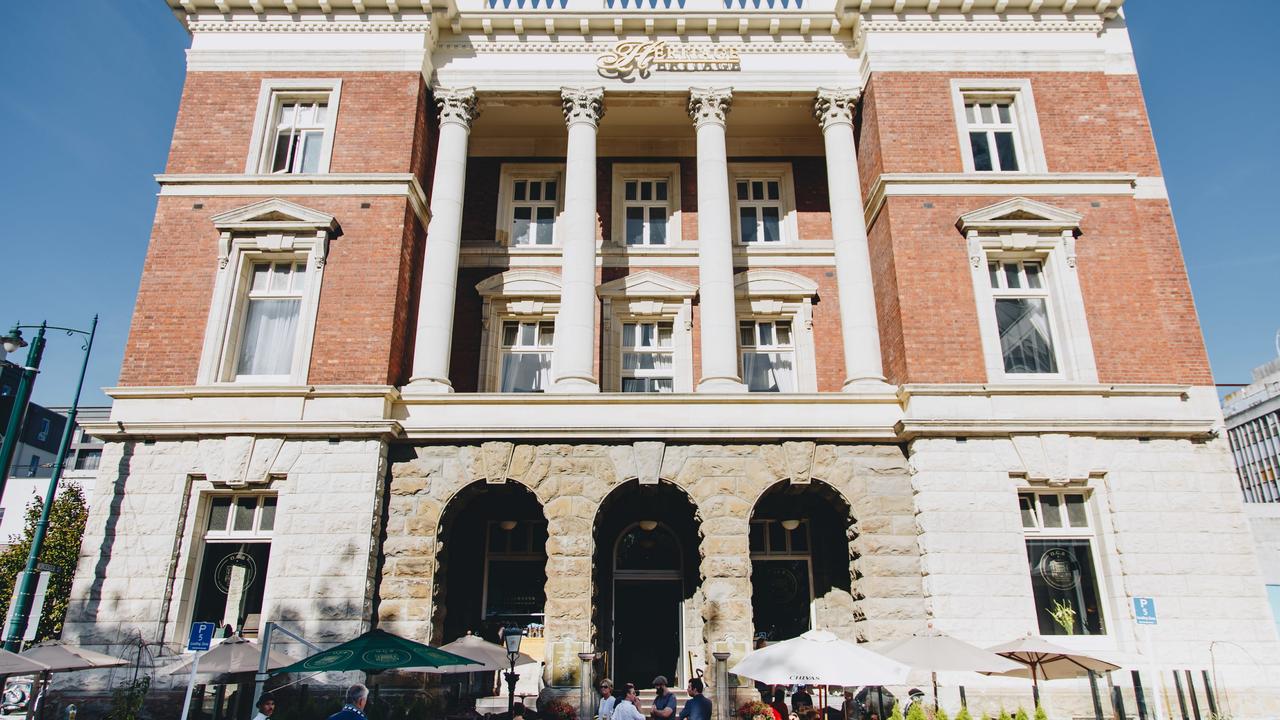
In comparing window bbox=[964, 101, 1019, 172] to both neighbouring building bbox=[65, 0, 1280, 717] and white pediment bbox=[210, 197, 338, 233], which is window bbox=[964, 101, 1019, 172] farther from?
white pediment bbox=[210, 197, 338, 233]

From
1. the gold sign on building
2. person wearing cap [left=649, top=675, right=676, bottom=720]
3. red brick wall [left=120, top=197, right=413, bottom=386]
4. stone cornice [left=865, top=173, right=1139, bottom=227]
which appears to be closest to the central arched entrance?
person wearing cap [left=649, top=675, right=676, bottom=720]

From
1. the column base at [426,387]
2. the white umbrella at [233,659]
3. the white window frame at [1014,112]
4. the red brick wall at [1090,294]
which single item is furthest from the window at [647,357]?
the white umbrella at [233,659]

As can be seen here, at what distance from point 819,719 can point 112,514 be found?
13.6 meters

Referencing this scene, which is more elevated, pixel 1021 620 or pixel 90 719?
pixel 1021 620

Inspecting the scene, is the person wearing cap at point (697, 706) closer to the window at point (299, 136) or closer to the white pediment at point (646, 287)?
the white pediment at point (646, 287)

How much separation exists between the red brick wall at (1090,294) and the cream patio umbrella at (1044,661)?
548cm

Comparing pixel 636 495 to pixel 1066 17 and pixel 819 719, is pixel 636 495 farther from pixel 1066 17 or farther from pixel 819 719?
pixel 1066 17

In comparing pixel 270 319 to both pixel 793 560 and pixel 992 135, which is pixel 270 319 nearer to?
pixel 793 560

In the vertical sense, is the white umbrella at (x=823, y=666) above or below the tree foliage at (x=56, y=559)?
below

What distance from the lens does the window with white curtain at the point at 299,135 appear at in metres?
18.9

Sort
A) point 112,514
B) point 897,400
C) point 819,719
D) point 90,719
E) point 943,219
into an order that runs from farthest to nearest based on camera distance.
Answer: point 943,219 → point 897,400 → point 112,514 → point 90,719 → point 819,719

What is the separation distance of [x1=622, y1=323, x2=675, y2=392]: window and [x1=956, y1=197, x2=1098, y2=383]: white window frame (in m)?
7.39

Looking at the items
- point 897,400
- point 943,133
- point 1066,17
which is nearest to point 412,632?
point 897,400

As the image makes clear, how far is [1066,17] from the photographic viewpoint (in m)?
19.6
